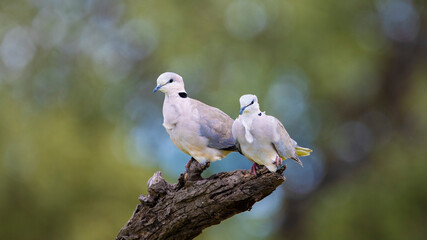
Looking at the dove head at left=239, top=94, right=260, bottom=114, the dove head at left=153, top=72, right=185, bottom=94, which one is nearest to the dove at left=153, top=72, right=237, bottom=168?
the dove head at left=153, top=72, right=185, bottom=94

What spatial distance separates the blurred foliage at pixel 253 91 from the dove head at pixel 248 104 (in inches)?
181

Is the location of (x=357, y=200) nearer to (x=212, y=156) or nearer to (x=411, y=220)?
(x=411, y=220)

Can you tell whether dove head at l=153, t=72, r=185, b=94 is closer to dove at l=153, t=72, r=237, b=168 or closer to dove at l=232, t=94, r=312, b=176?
dove at l=153, t=72, r=237, b=168

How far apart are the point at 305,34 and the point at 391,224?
288 cm

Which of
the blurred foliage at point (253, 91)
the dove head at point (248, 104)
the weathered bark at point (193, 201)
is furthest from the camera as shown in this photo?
the blurred foliage at point (253, 91)

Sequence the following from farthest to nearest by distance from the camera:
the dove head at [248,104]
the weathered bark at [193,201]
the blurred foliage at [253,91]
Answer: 1. the blurred foliage at [253,91]
2. the weathered bark at [193,201]
3. the dove head at [248,104]

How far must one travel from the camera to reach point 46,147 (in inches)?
282

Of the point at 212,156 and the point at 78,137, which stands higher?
the point at 78,137

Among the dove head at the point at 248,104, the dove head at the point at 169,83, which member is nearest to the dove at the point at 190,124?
the dove head at the point at 169,83

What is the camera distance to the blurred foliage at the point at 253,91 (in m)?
→ 7.52

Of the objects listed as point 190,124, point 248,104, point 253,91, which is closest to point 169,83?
point 190,124

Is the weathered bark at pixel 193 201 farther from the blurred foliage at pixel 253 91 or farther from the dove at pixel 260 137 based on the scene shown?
the blurred foliage at pixel 253 91

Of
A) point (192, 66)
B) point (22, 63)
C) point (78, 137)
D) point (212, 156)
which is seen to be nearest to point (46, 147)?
point (78, 137)

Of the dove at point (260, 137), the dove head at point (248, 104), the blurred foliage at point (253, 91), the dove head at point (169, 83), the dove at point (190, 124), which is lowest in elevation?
the dove at point (260, 137)
